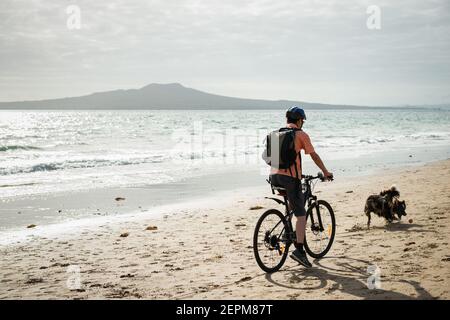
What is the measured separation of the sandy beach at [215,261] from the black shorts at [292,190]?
1.03 meters

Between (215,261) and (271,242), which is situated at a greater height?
(271,242)

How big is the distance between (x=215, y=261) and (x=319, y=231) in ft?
6.29

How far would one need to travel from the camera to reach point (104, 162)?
26016 millimetres

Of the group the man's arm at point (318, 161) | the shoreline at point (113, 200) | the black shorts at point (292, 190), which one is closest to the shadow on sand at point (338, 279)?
the black shorts at point (292, 190)

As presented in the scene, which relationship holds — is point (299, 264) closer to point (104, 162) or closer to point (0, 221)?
point (0, 221)

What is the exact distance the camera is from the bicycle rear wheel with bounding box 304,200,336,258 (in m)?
7.23

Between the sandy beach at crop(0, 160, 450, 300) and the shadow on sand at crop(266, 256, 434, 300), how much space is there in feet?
0.05

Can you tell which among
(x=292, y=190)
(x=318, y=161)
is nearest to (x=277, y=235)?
(x=292, y=190)

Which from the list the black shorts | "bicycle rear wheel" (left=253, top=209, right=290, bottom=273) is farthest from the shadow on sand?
the black shorts

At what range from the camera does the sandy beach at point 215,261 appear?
5754mm

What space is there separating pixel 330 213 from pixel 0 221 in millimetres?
8486

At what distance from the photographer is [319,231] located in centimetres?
726

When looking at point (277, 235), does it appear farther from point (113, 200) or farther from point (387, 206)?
point (113, 200)
